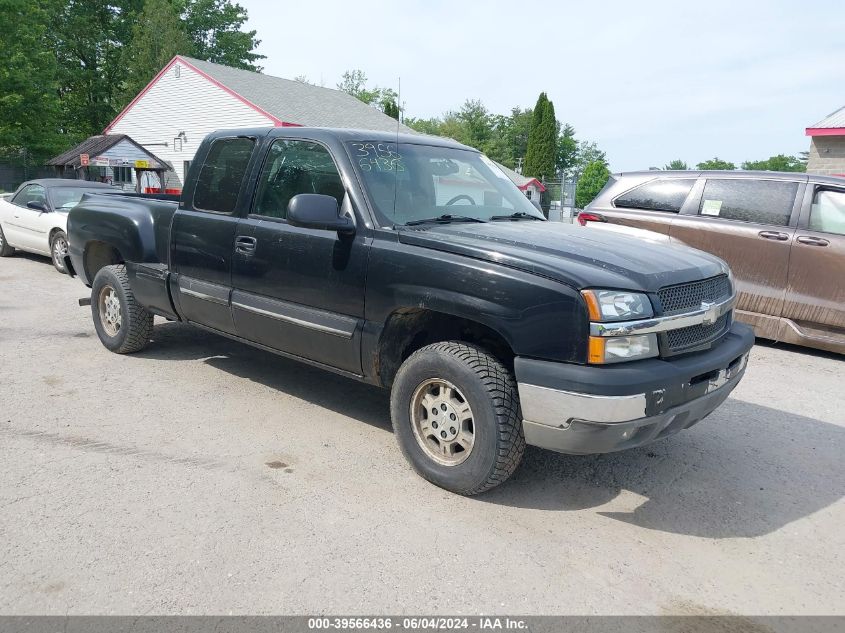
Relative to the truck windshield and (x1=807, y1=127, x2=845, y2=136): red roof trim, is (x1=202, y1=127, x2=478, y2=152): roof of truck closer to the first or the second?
the truck windshield

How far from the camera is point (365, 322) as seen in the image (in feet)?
12.9

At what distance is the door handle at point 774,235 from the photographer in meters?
7.02

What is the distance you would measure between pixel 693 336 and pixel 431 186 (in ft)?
6.22

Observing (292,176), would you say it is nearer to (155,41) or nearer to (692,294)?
(692,294)

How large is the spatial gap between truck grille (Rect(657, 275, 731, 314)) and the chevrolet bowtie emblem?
0.09 feet

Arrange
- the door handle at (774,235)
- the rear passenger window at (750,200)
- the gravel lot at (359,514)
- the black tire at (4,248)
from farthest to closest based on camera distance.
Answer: the black tire at (4,248) → the rear passenger window at (750,200) → the door handle at (774,235) → the gravel lot at (359,514)

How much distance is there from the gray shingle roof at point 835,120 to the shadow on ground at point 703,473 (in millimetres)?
15096

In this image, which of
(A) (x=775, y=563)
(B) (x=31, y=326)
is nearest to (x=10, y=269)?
(B) (x=31, y=326)

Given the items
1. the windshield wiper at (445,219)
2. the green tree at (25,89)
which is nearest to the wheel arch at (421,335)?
the windshield wiper at (445,219)

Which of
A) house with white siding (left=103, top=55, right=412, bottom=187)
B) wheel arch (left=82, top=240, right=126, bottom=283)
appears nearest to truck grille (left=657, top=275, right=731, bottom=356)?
wheel arch (left=82, top=240, right=126, bottom=283)

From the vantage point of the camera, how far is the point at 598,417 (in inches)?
121

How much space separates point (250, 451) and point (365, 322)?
110cm

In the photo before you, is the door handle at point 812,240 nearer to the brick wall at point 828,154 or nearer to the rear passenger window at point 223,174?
the rear passenger window at point 223,174

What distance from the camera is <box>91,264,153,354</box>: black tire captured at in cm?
584
